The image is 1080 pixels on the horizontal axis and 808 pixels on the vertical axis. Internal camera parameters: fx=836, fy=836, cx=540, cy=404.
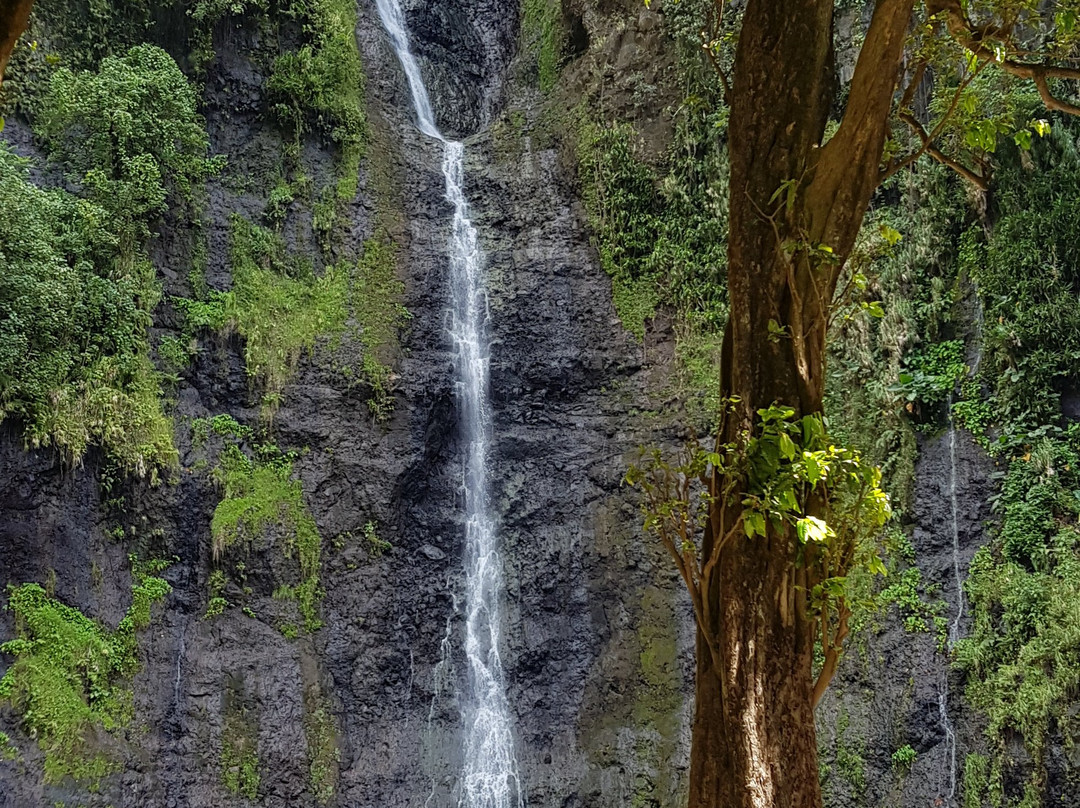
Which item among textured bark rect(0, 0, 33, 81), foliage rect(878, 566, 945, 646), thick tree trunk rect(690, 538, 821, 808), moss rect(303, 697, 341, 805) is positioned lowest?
moss rect(303, 697, 341, 805)

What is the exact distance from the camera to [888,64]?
3604 mm

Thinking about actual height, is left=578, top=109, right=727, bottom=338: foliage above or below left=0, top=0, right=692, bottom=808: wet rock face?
above

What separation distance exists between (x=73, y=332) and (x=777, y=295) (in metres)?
9.14

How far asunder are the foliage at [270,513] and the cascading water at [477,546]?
2.05m

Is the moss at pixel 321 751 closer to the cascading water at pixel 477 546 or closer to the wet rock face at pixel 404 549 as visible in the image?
the wet rock face at pixel 404 549

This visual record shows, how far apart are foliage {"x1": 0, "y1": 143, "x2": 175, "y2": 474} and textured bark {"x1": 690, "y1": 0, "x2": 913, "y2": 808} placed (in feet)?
27.4

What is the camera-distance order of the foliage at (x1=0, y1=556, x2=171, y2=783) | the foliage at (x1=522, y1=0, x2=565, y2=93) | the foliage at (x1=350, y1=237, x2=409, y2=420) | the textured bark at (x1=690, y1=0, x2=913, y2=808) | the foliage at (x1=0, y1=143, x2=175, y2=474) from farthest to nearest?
1. the foliage at (x1=522, y1=0, x2=565, y2=93)
2. the foliage at (x1=350, y1=237, x2=409, y2=420)
3. the foliage at (x1=0, y1=143, x2=175, y2=474)
4. the foliage at (x1=0, y1=556, x2=171, y2=783)
5. the textured bark at (x1=690, y1=0, x2=913, y2=808)

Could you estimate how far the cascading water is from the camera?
1002cm

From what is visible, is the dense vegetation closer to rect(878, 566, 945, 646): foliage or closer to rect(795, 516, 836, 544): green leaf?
rect(878, 566, 945, 646): foliage

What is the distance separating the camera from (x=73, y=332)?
9938 millimetres

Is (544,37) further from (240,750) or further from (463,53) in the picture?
(240,750)

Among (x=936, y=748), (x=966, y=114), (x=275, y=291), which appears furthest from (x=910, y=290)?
(x=275, y=291)

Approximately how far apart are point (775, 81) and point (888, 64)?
47 cm

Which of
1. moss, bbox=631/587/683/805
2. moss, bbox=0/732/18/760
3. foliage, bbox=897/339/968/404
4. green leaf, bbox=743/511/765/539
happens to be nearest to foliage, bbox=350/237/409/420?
moss, bbox=631/587/683/805
